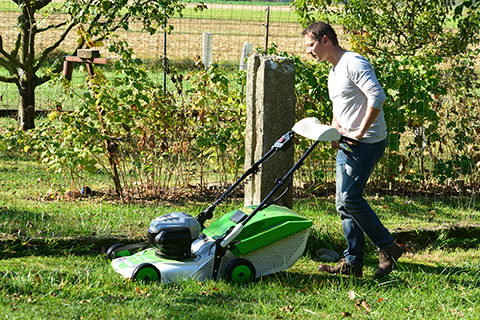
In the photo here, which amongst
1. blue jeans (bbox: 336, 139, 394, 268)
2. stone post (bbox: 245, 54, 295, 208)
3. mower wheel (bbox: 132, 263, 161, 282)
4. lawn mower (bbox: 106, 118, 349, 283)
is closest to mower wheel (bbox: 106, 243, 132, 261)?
lawn mower (bbox: 106, 118, 349, 283)

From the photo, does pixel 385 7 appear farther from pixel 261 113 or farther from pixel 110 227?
pixel 110 227

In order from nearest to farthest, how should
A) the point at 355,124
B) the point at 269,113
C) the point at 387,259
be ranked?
the point at 355,124 → the point at 387,259 → the point at 269,113

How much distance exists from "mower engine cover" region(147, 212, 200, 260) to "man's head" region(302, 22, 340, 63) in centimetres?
153

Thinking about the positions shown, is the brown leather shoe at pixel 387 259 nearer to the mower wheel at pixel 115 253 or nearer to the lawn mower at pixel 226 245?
the lawn mower at pixel 226 245

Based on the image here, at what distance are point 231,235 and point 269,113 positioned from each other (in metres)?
1.40

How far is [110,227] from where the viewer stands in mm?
5609

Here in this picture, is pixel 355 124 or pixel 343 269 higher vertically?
pixel 355 124

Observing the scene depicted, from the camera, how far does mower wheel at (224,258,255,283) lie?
4602mm

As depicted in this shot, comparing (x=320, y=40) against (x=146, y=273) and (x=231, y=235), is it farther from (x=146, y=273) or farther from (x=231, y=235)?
(x=146, y=273)

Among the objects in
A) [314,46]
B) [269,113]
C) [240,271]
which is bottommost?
[240,271]

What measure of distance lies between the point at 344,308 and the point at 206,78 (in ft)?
10.3

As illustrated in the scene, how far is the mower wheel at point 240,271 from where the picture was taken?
460cm

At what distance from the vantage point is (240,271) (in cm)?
464

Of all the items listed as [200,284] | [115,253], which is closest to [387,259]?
[200,284]
